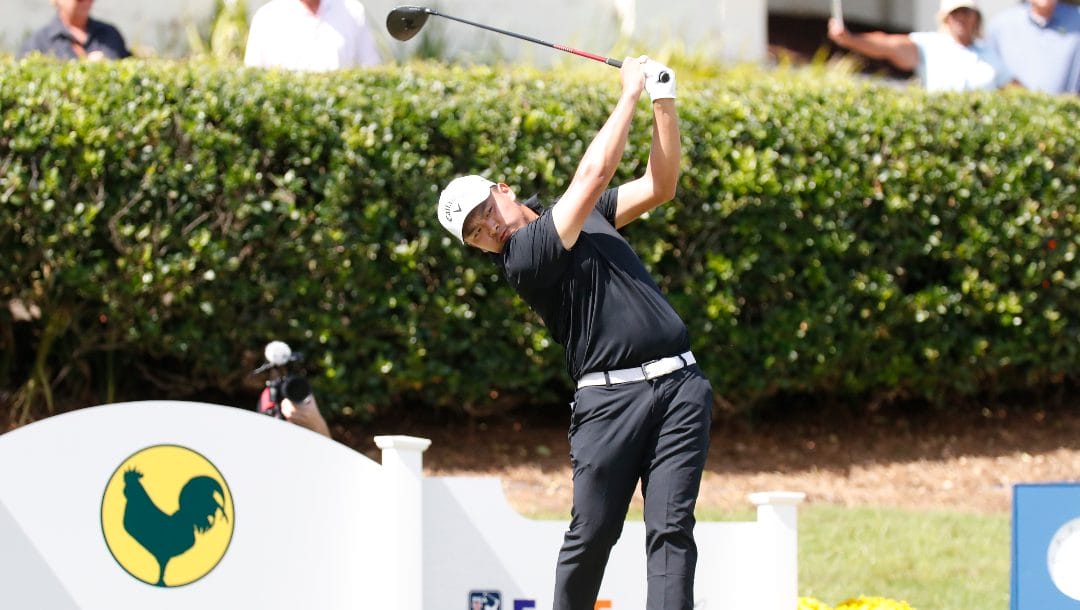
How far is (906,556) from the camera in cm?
705

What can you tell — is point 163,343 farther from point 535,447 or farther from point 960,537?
point 960,537

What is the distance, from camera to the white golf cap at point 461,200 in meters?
4.51

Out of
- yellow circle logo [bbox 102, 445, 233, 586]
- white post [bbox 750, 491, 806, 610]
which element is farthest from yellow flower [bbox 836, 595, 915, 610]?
yellow circle logo [bbox 102, 445, 233, 586]

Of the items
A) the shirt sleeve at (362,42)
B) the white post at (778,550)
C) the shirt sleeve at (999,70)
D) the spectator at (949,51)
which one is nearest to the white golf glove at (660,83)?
the white post at (778,550)

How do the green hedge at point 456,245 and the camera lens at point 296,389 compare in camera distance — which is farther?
the green hedge at point 456,245

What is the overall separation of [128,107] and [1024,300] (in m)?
5.34

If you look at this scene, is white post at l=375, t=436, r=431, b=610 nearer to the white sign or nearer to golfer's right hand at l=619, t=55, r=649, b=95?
the white sign

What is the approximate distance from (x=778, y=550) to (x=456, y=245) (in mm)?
3461

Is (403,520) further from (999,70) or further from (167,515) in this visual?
(999,70)

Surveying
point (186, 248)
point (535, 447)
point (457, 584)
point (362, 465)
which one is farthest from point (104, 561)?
point (535, 447)

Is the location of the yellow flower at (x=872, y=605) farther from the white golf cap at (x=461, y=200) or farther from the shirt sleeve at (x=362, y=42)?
the shirt sleeve at (x=362, y=42)

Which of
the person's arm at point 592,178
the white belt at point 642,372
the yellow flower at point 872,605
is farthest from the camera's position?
the yellow flower at point 872,605

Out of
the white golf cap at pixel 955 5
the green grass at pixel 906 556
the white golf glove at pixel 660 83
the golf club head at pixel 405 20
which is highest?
the white golf cap at pixel 955 5

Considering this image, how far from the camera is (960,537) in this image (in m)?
7.40
